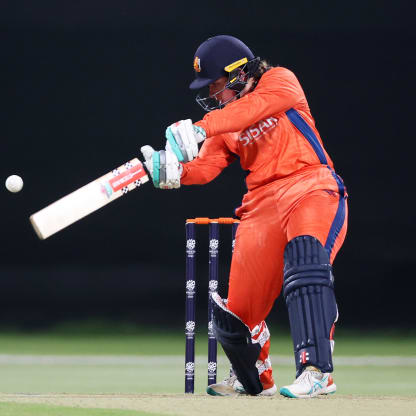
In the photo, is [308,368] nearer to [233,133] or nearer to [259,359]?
[259,359]

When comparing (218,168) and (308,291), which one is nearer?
(308,291)

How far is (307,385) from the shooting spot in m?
3.28

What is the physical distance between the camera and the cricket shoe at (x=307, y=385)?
10.8ft

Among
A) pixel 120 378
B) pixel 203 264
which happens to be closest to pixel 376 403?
pixel 120 378

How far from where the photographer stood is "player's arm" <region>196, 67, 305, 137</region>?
3371mm

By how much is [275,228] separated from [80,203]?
662 millimetres

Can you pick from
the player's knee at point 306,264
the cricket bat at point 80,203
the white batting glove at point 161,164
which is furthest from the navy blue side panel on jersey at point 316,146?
the cricket bat at point 80,203

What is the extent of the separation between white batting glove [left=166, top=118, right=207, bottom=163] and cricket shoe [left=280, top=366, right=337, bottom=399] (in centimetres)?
73

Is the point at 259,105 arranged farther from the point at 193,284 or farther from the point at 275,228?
the point at 193,284

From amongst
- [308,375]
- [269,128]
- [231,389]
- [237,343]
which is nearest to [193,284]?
[231,389]

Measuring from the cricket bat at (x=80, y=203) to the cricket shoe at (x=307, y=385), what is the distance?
76 centimetres

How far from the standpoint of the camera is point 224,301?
12.0 feet

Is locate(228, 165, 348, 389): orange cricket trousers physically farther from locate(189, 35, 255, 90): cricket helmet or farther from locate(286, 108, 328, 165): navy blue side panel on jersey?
locate(189, 35, 255, 90): cricket helmet

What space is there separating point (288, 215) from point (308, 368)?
0.49 meters
